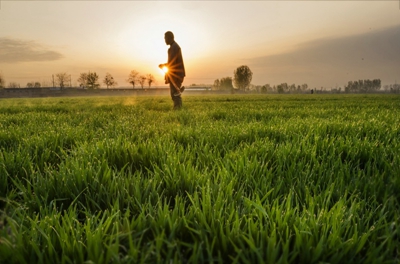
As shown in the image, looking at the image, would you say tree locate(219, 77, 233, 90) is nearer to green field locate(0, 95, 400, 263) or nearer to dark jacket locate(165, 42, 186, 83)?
dark jacket locate(165, 42, 186, 83)

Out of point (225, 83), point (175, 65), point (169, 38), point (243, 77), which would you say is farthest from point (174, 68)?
point (225, 83)

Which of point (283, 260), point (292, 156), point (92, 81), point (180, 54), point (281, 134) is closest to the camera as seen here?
point (283, 260)

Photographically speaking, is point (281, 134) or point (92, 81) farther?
point (92, 81)

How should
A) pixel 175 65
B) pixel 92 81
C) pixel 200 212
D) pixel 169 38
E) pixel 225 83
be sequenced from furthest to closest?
1. pixel 225 83
2. pixel 92 81
3. pixel 175 65
4. pixel 169 38
5. pixel 200 212

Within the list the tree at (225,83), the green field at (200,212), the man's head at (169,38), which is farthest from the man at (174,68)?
the tree at (225,83)

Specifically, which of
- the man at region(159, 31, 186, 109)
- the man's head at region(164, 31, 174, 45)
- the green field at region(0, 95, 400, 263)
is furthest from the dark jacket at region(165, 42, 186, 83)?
the green field at region(0, 95, 400, 263)

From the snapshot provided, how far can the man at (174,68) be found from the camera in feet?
33.6

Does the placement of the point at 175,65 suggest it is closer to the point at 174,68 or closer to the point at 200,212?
the point at 174,68

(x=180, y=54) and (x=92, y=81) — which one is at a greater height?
(x=92, y=81)

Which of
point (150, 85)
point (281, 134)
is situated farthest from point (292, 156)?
point (150, 85)

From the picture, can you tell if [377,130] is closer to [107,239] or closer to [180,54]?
[107,239]

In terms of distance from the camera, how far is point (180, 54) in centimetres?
1033

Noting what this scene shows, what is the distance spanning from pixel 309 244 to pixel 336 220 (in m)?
0.22

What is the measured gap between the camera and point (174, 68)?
10.5 meters
